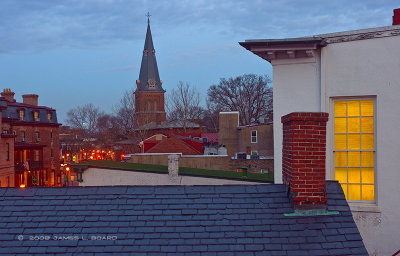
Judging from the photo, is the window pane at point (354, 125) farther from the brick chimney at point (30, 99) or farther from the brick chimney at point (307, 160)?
the brick chimney at point (30, 99)

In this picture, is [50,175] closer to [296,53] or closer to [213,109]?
[213,109]

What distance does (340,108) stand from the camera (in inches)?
394

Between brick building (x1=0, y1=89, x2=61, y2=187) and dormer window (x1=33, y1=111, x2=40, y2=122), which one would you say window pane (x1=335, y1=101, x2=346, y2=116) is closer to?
brick building (x1=0, y1=89, x2=61, y2=187)

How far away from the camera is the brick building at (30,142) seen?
42.8 metres

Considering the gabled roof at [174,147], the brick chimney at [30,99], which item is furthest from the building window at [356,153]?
the brick chimney at [30,99]

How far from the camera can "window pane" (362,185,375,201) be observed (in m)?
9.70

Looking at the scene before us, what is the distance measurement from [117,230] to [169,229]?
747 millimetres

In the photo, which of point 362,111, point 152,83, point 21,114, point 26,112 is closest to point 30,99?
point 26,112

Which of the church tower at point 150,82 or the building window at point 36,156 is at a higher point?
the church tower at point 150,82

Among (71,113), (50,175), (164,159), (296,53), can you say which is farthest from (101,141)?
(296,53)

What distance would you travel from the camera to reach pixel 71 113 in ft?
258

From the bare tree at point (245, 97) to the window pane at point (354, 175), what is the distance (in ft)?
210

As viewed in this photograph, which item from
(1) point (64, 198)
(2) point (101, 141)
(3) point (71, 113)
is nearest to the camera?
(1) point (64, 198)

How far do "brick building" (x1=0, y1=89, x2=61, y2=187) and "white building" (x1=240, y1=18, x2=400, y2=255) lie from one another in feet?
109
